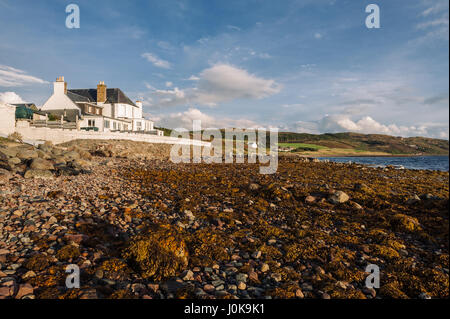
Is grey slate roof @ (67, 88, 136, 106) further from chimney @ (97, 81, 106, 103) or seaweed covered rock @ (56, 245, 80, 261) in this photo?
seaweed covered rock @ (56, 245, 80, 261)

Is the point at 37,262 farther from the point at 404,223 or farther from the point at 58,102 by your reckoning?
the point at 58,102

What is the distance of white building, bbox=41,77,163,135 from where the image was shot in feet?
136

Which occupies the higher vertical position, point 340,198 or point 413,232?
point 340,198

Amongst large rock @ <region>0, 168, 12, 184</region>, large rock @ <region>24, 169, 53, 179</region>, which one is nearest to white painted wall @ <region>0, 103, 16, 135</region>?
large rock @ <region>24, 169, 53, 179</region>

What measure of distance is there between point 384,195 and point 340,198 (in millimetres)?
3450

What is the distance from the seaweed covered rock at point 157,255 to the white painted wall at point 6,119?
31.7 metres

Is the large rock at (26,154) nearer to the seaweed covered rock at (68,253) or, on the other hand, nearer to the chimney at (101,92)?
the seaweed covered rock at (68,253)

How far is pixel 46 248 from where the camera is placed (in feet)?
17.4

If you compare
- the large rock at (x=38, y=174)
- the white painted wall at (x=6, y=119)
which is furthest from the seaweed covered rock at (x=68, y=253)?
the white painted wall at (x=6, y=119)

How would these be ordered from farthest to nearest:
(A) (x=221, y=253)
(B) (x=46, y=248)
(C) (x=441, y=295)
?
(A) (x=221, y=253), (B) (x=46, y=248), (C) (x=441, y=295)

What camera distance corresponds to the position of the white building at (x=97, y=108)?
136ft
